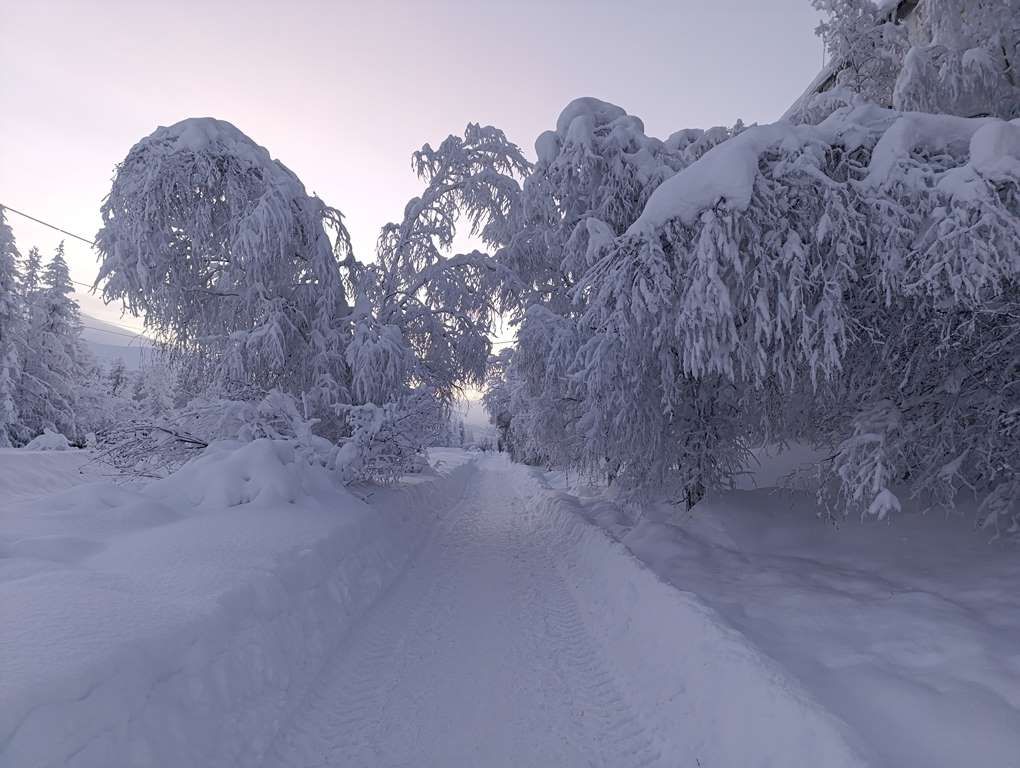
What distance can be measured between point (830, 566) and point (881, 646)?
8.56 feet

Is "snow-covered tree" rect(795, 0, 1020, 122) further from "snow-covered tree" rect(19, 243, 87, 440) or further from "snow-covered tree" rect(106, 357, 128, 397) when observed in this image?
"snow-covered tree" rect(106, 357, 128, 397)

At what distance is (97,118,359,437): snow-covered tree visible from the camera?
364 inches

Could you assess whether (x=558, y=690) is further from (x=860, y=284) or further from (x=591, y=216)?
(x=591, y=216)

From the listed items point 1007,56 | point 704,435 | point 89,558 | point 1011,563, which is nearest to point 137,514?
point 89,558

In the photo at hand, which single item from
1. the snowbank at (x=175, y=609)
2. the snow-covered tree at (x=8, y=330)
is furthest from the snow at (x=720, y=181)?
the snow-covered tree at (x=8, y=330)

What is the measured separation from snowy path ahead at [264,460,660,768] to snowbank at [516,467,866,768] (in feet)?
0.68

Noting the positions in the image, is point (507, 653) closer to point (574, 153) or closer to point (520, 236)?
point (574, 153)

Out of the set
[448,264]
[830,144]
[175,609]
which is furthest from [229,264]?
[830,144]

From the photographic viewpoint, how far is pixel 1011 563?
5957 mm

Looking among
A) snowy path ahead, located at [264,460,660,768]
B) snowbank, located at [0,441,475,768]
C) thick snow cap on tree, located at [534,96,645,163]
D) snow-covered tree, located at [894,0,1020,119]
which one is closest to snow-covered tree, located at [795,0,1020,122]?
snow-covered tree, located at [894,0,1020,119]

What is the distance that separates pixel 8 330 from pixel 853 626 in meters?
35.7

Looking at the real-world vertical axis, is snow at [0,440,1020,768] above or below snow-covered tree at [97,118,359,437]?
below

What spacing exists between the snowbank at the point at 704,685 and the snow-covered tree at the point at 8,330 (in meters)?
32.2

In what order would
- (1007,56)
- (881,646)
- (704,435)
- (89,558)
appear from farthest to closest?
(704,435), (1007,56), (89,558), (881,646)
